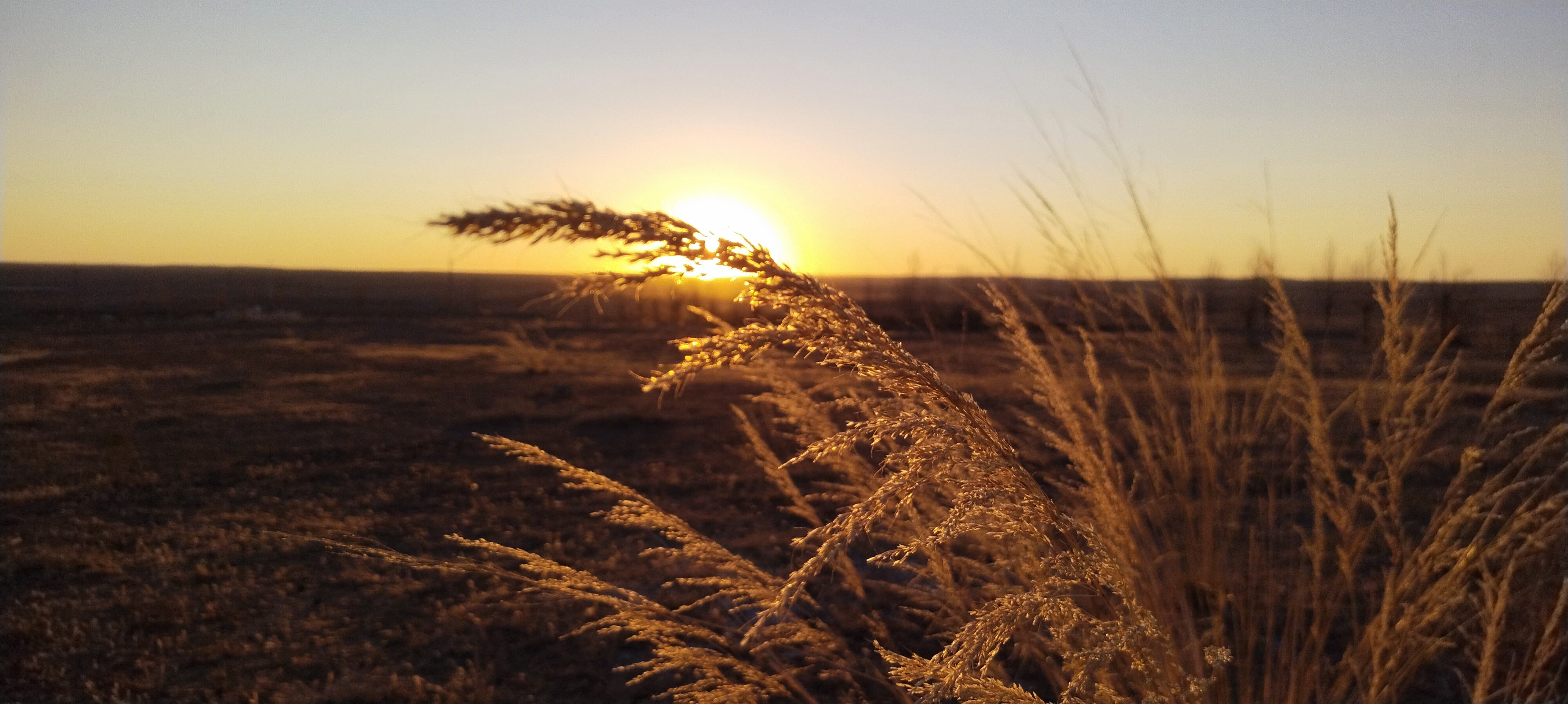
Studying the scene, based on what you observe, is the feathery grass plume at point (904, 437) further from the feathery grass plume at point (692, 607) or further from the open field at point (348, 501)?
the open field at point (348, 501)

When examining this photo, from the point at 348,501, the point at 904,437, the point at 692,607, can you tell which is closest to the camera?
the point at 904,437

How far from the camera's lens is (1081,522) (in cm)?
133

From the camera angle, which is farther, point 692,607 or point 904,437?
point 692,607

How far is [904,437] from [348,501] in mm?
6370

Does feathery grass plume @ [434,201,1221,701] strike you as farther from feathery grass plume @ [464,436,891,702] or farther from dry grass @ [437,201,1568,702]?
feathery grass plume @ [464,436,891,702]

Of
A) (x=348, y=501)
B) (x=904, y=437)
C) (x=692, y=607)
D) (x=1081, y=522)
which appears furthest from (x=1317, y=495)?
(x=348, y=501)

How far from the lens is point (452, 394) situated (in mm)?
12211

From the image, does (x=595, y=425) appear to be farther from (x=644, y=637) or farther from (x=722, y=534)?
(x=644, y=637)

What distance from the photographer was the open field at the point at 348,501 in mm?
3773

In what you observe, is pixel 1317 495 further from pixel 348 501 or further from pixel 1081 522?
pixel 348 501

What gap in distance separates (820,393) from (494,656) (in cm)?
398

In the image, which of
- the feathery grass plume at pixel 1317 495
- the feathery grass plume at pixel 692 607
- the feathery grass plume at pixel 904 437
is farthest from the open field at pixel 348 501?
the feathery grass plume at pixel 904 437

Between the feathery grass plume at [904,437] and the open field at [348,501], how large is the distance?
0.65 meters

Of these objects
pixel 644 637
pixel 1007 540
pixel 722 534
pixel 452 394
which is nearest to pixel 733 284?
pixel 644 637
